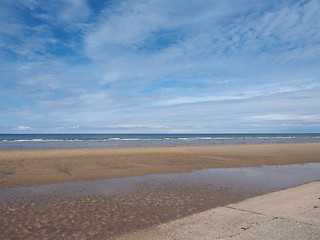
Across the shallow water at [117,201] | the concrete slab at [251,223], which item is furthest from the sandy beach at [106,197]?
the concrete slab at [251,223]

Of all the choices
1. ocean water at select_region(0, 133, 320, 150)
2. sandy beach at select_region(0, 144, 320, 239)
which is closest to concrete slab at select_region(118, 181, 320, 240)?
sandy beach at select_region(0, 144, 320, 239)

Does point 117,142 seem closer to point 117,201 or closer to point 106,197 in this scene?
point 106,197

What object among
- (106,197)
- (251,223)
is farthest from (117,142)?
(251,223)

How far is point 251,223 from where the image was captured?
16.3ft

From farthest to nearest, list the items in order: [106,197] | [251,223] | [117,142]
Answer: [117,142], [106,197], [251,223]

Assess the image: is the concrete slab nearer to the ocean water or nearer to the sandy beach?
the sandy beach

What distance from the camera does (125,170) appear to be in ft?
45.2

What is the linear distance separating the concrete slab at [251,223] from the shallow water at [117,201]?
2.42 ft

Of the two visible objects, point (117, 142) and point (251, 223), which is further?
point (117, 142)

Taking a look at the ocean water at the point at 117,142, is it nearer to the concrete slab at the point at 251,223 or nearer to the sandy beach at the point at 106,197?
the sandy beach at the point at 106,197

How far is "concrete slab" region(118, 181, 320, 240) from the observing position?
436cm

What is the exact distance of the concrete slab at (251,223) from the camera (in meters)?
4.36

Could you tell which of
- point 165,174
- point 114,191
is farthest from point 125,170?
point 114,191

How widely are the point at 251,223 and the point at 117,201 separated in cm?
441
